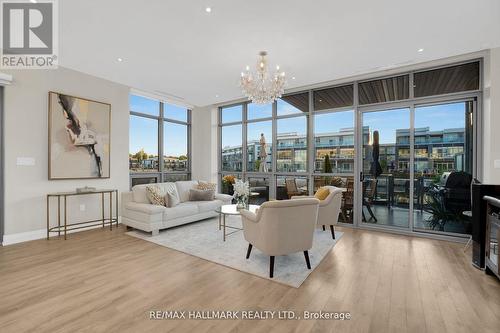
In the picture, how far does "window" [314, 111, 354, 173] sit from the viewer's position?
5.11 meters

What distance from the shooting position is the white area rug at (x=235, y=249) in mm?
2830

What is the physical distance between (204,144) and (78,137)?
3.33m

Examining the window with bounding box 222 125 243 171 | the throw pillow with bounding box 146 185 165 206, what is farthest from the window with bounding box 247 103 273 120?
the throw pillow with bounding box 146 185 165 206

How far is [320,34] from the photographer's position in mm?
3191

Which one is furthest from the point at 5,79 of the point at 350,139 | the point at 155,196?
the point at 350,139

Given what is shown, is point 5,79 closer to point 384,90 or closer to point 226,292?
point 226,292

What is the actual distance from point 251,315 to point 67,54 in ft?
15.4

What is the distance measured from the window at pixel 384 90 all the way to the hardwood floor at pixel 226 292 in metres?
2.91

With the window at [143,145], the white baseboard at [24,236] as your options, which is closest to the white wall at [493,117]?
the window at [143,145]

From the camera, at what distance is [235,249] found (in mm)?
3553

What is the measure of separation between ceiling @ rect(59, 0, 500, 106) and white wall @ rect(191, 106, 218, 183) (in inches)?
101

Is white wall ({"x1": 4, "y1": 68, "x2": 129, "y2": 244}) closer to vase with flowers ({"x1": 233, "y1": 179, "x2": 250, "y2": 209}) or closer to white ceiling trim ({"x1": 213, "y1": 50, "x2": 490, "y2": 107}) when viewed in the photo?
vase with flowers ({"x1": 233, "y1": 179, "x2": 250, "y2": 209})

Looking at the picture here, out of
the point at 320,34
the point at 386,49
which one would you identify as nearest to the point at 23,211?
the point at 320,34

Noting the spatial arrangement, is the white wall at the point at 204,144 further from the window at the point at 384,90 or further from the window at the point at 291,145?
the window at the point at 384,90
